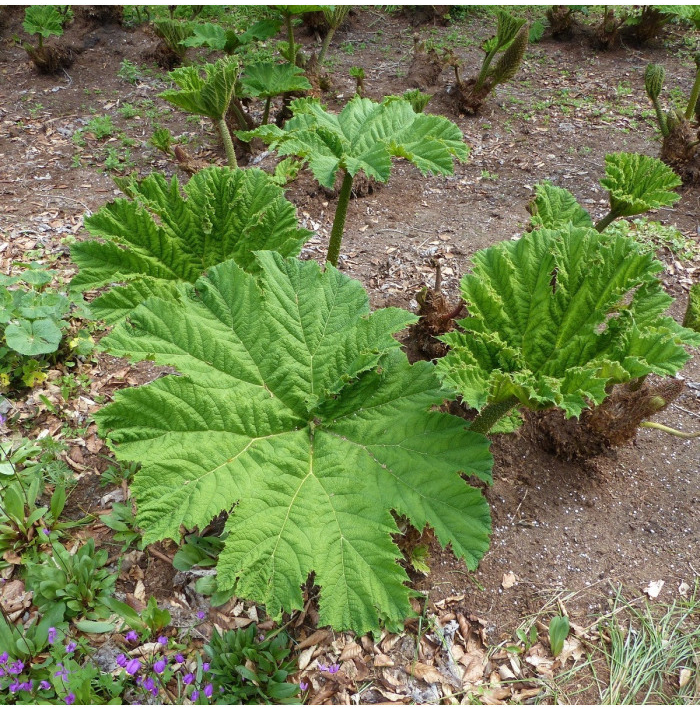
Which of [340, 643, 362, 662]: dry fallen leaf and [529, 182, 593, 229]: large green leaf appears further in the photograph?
[529, 182, 593, 229]: large green leaf

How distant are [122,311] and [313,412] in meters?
1.00

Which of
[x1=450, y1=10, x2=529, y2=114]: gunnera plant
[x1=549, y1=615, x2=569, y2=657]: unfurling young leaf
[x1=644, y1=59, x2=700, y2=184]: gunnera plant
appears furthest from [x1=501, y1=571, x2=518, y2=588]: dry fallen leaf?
[x1=450, y1=10, x2=529, y2=114]: gunnera plant

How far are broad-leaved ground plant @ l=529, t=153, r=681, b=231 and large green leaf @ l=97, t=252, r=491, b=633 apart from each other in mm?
1034

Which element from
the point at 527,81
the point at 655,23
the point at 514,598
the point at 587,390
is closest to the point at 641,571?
the point at 514,598

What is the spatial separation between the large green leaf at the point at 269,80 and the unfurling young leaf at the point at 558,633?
4.18 metres

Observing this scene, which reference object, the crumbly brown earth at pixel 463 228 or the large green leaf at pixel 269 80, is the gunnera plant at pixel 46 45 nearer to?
the crumbly brown earth at pixel 463 228

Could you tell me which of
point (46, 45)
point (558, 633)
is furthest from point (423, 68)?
point (558, 633)

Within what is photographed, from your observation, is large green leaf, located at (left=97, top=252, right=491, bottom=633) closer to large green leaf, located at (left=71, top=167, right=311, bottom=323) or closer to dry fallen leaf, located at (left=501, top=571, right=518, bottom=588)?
large green leaf, located at (left=71, top=167, right=311, bottom=323)

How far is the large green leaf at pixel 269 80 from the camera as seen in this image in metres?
4.59

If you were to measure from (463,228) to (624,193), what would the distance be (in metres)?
1.67

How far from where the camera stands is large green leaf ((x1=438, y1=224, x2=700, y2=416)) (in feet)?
6.58

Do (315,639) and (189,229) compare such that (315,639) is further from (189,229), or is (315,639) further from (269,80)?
(269,80)

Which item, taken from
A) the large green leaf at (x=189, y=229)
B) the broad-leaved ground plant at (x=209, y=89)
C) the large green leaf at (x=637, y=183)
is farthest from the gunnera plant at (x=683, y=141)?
the large green leaf at (x=189, y=229)

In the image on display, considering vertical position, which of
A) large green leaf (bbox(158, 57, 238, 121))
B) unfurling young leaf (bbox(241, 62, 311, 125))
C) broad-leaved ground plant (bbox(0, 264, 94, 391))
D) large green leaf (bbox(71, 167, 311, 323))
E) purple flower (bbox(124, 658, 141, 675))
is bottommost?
purple flower (bbox(124, 658, 141, 675))
